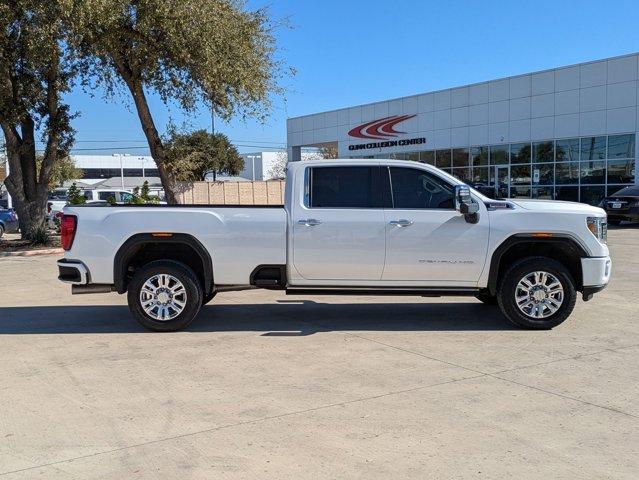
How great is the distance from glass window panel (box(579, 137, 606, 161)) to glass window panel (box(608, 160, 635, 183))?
60 centimetres

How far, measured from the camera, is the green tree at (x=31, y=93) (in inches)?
578

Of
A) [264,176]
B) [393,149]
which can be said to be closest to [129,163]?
[264,176]

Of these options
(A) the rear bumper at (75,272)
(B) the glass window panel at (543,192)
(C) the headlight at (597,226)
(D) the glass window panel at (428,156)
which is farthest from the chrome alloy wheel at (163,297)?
(D) the glass window panel at (428,156)

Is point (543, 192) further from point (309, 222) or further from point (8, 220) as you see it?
point (309, 222)

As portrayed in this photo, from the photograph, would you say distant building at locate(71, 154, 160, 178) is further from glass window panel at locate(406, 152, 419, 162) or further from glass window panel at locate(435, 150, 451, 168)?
glass window panel at locate(435, 150, 451, 168)

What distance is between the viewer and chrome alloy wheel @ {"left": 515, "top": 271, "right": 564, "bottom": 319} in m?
7.37

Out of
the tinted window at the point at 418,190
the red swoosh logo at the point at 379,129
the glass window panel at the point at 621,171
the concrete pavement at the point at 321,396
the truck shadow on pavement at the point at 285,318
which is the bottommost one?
the concrete pavement at the point at 321,396

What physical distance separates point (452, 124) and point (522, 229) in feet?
90.7

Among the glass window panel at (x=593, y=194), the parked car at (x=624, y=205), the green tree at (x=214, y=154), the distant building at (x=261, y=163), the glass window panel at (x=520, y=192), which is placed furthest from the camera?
the distant building at (x=261, y=163)

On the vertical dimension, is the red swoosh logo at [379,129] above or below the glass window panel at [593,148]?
above

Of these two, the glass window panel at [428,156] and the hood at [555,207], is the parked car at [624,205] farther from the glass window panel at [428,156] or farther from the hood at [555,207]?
the hood at [555,207]

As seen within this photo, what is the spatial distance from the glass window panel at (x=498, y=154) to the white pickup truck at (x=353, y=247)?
80.9 feet

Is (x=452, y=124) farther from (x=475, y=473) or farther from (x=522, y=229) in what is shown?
(x=475, y=473)

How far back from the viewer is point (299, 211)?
7375 millimetres
